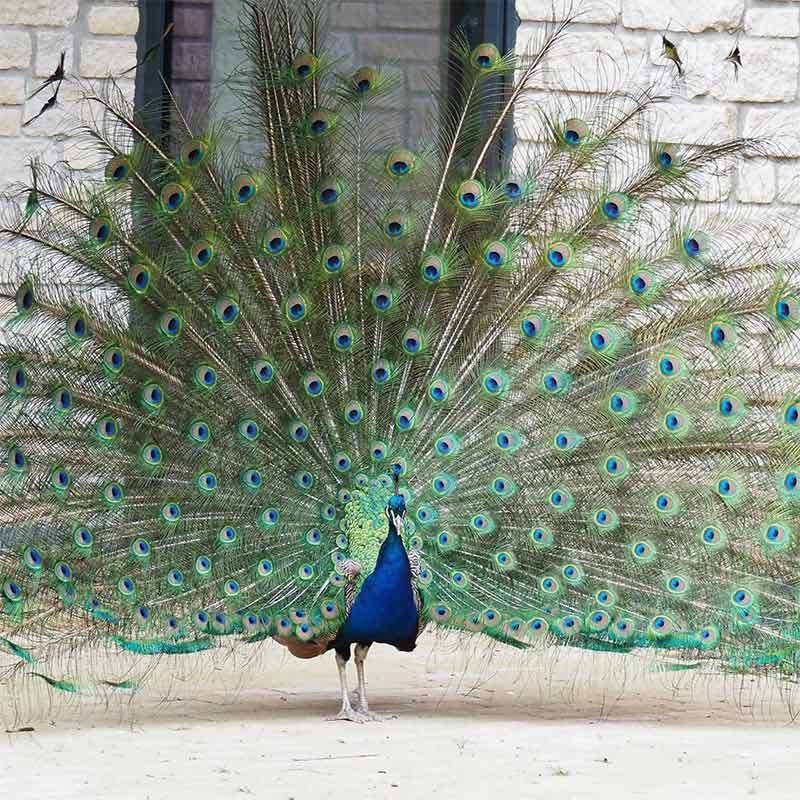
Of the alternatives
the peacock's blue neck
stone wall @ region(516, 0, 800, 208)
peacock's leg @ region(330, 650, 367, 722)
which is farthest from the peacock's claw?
stone wall @ region(516, 0, 800, 208)

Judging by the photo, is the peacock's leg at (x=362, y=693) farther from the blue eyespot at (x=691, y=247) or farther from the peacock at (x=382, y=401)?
the blue eyespot at (x=691, y=247)

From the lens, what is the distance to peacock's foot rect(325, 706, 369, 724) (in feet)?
17.6

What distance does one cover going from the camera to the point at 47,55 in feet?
24.6

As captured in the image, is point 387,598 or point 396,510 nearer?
point 396,510

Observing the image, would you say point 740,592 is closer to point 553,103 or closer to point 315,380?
point 315,380

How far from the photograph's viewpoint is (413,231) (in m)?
5.48

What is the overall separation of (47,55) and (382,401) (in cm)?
291

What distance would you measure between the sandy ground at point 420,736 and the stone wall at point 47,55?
2.32 m

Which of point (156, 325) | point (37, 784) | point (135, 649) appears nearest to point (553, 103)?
point (156, 325)

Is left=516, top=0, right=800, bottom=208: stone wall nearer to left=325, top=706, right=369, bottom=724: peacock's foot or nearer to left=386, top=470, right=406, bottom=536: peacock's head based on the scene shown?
left=386, top=470, right=406, bottom=536: peacock's head

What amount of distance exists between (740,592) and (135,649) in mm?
1820

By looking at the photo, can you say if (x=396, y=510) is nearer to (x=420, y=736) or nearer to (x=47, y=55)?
(x=420, y=736)

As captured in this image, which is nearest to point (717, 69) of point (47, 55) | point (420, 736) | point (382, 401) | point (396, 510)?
point (47, 55)

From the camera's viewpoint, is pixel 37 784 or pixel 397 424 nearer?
pixel 37 784
